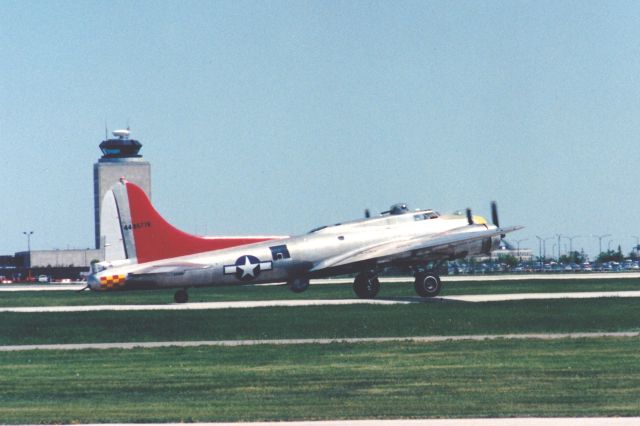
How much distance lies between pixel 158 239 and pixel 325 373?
32.0 metres

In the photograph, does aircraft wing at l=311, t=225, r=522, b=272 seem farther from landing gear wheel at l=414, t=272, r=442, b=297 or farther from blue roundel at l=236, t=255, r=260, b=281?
blue roundel at l=236, t=255, r=260, b=281

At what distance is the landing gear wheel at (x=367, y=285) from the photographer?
60250mm

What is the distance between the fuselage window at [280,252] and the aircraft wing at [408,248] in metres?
2.27

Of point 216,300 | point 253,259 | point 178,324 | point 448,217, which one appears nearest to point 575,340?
point 178,324

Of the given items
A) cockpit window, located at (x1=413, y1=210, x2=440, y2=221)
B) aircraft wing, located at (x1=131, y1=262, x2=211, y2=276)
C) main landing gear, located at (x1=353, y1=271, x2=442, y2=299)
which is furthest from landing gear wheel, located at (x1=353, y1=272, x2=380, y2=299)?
aircraft wing, located at (x1=131, y1=262, x2=211, y2=276)

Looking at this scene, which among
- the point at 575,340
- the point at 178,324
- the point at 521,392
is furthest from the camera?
the point at 178,324

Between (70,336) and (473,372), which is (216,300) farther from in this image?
(473,372)

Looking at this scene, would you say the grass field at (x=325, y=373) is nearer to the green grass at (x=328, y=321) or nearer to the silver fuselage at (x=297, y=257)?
the green grass at (x=328, y=321)

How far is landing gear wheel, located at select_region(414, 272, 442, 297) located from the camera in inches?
2311

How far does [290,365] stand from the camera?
1069 inches

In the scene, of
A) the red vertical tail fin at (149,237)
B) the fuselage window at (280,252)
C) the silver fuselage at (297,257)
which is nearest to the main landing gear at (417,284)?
the silver fuselage at (297,257)

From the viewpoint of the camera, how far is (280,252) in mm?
56594

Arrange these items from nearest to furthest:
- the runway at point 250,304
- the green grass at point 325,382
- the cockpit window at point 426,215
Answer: the green grass at point 325,382, the runway at point 250,304, the cockpit window at point 426,215

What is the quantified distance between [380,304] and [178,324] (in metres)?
12.8
